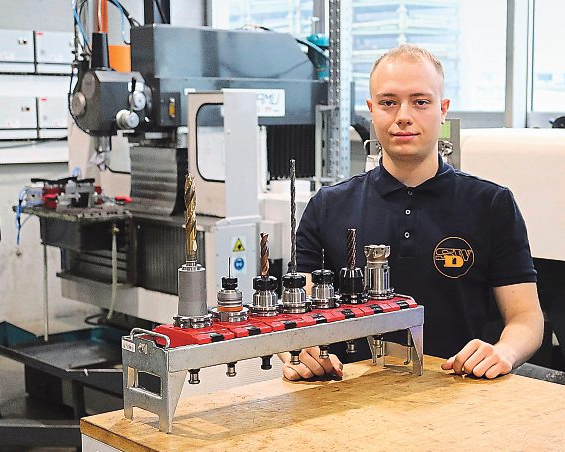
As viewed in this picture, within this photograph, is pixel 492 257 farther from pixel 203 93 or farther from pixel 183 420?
pixel 203 93

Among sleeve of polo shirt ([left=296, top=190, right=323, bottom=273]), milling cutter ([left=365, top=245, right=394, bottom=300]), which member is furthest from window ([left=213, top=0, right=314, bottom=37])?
milling cutter ([left=365, top=245, right=394, bottom=300])

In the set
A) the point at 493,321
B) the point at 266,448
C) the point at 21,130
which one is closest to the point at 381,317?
the point at 266,448

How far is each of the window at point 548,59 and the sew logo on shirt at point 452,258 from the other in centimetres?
211

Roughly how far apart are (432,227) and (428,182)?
9cm

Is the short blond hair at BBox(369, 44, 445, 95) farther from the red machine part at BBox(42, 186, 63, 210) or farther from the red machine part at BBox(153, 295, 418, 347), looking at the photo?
the red machine part at BBox(42, 186, 63, 210)

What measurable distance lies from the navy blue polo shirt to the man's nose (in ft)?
0.57

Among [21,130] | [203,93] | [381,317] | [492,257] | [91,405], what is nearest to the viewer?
[381,317]

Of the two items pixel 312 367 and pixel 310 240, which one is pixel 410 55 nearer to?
pixel 310 240

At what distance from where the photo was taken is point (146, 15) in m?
3.05

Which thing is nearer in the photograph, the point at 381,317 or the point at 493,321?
the point at 381,317

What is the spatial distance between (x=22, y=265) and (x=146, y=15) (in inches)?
76.2

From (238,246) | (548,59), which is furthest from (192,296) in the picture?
(548,59)

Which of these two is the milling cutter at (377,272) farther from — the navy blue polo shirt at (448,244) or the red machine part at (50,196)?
the red machine part at (50,196)

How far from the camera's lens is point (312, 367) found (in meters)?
1.45
